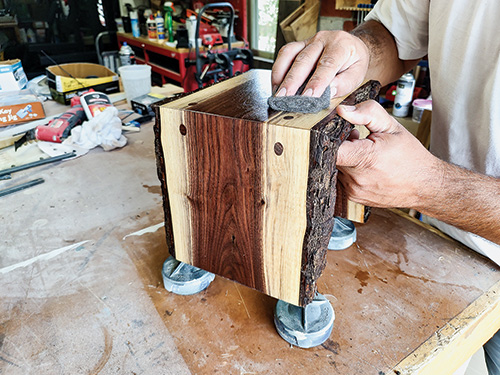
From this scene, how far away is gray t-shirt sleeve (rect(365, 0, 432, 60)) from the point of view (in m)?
0.91

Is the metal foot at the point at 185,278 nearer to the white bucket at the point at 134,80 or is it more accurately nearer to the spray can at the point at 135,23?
the white bucket at the point at 134,80

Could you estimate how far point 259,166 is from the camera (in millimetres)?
508

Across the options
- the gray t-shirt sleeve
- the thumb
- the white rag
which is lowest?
the white rag

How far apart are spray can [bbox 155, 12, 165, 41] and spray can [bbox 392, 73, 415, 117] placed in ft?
7.67

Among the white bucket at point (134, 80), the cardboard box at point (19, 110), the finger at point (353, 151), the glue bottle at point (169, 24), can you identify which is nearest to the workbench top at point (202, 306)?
the finger at point (353, 151)

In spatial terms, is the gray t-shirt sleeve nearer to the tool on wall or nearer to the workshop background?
the workshop background

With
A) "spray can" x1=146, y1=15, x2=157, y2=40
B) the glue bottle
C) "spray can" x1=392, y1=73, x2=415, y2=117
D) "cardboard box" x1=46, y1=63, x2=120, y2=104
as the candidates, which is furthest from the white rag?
"spray can" x1=146, y1=15, x2=157, y2=40

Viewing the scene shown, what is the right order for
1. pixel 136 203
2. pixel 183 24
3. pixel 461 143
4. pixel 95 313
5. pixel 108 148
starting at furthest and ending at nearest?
pixel 183 24 < pixel 108 148 < pixel 136 203 < pixel 461 143 < pixel 95 313

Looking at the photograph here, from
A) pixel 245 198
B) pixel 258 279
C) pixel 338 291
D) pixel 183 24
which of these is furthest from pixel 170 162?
pixel 183 24

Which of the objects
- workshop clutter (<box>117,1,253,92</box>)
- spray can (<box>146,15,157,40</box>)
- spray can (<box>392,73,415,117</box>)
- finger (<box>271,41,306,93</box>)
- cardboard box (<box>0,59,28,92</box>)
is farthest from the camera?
→ spray can (<box>146,15,157,40</box>)

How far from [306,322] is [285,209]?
0.65 feet

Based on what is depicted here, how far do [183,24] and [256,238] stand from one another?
125 inches

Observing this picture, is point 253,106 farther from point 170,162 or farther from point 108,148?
point 108,148

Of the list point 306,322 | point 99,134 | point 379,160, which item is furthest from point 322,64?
point 99,134
